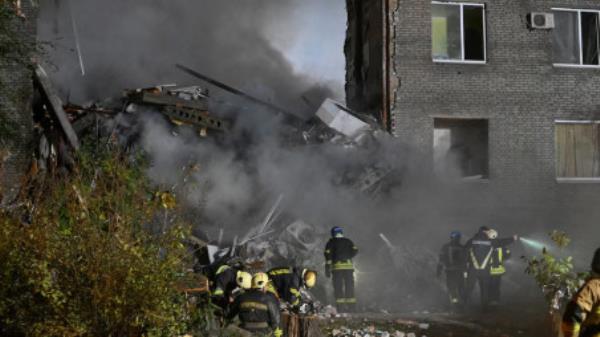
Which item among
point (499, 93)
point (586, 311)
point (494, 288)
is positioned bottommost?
point (494, 288)

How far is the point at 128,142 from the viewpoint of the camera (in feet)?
47.5

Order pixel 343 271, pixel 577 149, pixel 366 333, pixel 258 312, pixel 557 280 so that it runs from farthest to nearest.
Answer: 1. pixel 577 149
2. pixel 343 271
3. pixel 366 333
4. pixel 557 280
5. pixel 258 312

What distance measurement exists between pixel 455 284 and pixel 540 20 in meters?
7.42

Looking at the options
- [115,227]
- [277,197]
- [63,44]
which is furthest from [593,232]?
[63,44]

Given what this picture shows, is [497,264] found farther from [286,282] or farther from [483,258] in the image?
[286,282]

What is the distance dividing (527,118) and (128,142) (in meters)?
8.75

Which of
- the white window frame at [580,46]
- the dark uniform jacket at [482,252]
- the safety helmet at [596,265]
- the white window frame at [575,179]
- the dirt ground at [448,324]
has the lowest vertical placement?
the dirt ground at [448,324]

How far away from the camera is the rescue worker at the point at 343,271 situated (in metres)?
11.7

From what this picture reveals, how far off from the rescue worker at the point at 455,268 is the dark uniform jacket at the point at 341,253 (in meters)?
1.89

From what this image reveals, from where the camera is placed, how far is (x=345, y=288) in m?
11.7

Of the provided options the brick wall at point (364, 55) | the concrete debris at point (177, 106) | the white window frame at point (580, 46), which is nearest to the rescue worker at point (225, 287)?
the concrete debris at point (177, 106)

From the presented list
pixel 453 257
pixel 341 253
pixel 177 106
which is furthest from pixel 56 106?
pixel 453 257

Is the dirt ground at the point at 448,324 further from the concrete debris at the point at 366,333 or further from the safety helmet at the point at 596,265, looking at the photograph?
the safety helmet at the point at 596,265

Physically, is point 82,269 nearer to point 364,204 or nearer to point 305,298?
point 305,298
